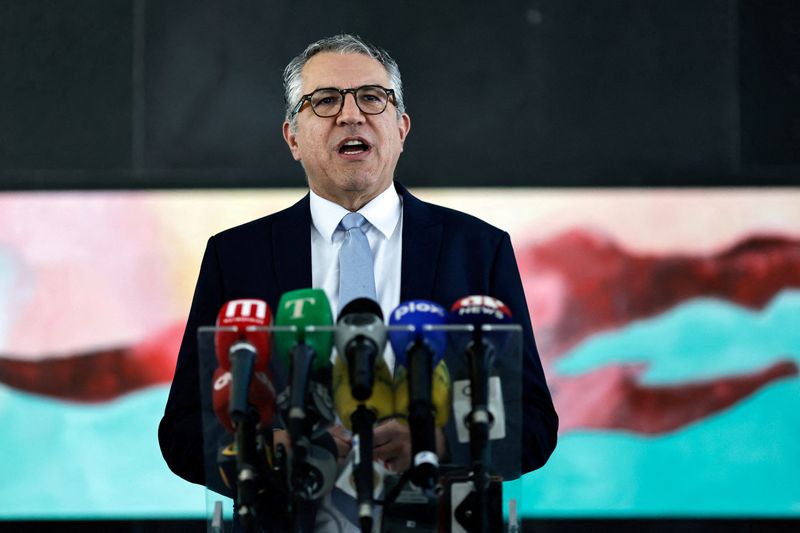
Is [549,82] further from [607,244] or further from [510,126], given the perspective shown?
Answer: [607,244]

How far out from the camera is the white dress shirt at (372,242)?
2.30 metres


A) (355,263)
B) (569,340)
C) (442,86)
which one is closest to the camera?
(355,263)

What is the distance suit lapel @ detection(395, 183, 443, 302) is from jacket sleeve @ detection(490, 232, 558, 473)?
126mm

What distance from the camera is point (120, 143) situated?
4.57 metres

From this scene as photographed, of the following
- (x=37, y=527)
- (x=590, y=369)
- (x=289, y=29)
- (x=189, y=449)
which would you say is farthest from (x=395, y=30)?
(x=189, y=449)

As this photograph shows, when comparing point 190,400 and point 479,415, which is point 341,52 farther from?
point 479,415

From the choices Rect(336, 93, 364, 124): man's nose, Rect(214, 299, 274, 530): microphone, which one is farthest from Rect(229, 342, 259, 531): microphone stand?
Rect(336, 93, 364, 124): man's nose

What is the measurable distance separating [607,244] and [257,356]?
3.01 m

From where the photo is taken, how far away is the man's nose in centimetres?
239

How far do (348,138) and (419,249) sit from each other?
28 cm

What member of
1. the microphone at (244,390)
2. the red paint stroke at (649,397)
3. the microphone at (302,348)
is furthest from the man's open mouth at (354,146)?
the red paint stroke at (649,397)

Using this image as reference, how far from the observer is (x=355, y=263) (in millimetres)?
2258

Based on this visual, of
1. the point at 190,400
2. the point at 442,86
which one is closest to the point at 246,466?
the point at 190,400

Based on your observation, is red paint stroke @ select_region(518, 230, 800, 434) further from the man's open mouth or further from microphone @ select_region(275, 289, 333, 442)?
microphone @ select_region(275, 289, 333, 442)
